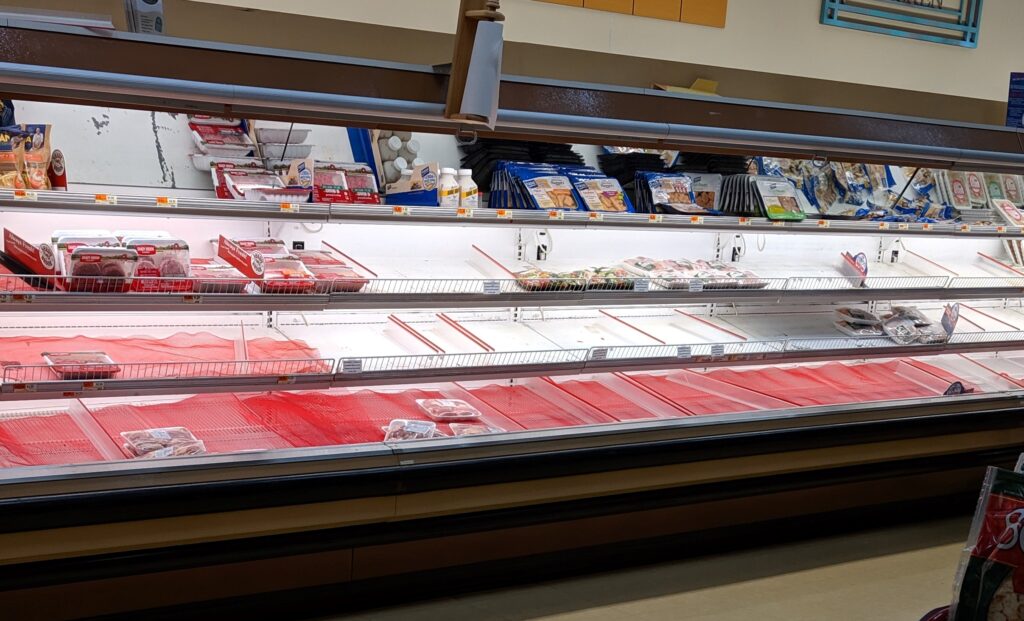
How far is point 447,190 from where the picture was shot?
145 inches

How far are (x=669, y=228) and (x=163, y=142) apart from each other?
6.53 feet

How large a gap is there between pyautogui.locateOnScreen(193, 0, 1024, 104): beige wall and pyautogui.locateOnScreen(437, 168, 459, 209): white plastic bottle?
54cm

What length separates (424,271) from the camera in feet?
12.2

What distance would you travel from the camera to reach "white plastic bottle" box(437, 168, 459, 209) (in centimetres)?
369

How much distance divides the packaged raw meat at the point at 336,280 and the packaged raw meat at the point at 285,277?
3 cm

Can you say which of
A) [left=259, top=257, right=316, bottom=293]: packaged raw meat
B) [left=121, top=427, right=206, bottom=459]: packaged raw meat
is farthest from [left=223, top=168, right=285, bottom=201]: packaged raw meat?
[left=121, top=427, right=206, bottom=459]: packaged raw meat

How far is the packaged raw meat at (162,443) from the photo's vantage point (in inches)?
112

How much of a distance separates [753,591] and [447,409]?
1236 millimetres

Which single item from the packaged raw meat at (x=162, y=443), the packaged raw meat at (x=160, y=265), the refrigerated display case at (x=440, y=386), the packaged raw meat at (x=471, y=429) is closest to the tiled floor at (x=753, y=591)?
the refrigerated display case at (x=440, y=386)

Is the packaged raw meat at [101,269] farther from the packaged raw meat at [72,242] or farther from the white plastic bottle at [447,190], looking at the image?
the white plastic bottle at [447,190]

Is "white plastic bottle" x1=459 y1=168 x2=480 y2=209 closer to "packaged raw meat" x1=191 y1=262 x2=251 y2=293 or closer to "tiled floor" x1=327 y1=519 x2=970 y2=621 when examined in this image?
"packaged raw meat" x1=191 y1=262 x2=251 y2=293

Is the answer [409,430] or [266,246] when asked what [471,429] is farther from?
[266,246]

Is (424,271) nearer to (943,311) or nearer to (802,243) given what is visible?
(802,243)

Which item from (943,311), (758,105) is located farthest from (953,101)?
(758,105)
